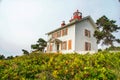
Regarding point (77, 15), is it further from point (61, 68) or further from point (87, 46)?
point (61, 68)

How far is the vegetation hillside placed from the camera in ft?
29.2

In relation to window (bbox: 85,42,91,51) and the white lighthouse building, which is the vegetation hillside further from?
window (bbox: 85,42,91,51)

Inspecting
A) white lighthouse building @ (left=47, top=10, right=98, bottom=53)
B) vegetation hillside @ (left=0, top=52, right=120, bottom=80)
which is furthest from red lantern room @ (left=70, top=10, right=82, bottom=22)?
vegetation hillside @ (left=0, top=52, right=120, bottom=80)

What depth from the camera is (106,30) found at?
4331cm

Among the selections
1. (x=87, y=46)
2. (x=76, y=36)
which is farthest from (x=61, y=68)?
(x=87, y=46)

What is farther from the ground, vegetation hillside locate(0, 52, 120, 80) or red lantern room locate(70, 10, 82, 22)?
red lantern room locate(70, 10, 82, 22)

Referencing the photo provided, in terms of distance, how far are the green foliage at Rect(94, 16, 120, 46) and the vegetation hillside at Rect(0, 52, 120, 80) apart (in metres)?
29.3

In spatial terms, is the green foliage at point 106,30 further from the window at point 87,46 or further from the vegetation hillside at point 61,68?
the vegetation hillside at point 61,68

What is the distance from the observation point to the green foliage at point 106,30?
4088 centimetres

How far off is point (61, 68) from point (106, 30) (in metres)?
34.7

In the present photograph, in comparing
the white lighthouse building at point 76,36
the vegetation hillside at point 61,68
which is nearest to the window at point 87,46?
the white lighthouse building at point 76,36

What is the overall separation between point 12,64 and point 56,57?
2102mm

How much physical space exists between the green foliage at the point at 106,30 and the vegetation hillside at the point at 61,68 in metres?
29.3

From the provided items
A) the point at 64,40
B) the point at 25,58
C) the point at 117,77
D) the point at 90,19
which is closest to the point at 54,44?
the point at 64,40
